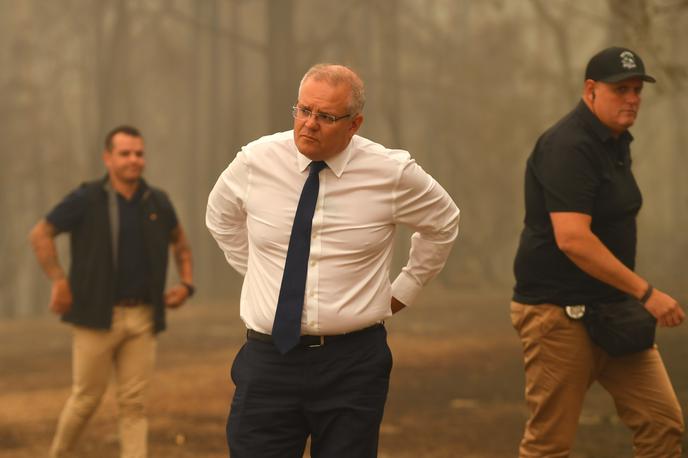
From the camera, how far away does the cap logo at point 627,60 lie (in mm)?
5391

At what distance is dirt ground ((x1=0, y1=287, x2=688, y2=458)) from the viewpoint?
352 inches

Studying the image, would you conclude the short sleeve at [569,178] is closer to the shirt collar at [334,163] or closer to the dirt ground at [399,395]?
the shirt collar at [334,163]

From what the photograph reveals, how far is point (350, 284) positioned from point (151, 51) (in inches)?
1409

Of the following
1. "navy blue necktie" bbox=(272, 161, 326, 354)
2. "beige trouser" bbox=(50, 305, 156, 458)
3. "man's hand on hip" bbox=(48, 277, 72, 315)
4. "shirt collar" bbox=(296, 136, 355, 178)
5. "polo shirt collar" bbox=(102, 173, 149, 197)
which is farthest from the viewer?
"polo shirt collar" bbox=(102, 173, 149, 197)

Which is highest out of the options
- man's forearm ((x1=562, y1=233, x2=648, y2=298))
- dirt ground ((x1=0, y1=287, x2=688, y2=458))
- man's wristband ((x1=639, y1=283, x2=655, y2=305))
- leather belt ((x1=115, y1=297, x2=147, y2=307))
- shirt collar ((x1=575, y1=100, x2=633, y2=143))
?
shirt collar ((x1=575, y1=100, x2=633, y2=143))

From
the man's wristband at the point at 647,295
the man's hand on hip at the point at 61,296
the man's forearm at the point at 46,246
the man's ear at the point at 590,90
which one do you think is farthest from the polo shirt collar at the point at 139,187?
the man's wristband at the point at 647,295

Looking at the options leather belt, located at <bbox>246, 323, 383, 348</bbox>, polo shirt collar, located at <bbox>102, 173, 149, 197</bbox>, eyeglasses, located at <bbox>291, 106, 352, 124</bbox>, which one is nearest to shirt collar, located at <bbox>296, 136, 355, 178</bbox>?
eyeglasses, located at <bbox>291, 106, 352, 124</bbox>

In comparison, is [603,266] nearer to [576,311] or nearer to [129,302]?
[576,311]

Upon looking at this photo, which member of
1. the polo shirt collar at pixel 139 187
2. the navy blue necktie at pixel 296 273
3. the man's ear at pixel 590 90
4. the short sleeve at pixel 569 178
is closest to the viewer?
the navy blue necktie at pixel 296 273

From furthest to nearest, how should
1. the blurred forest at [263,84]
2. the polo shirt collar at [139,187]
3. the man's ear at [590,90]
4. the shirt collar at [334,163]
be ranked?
the blurred forest at [263,84] → the polo shirt collar at [139,187] → the man's ear at [590,90] → the shirt collar at [334,163]

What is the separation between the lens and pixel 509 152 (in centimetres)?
3694

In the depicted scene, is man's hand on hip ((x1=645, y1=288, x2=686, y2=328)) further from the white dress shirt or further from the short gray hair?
the short gray hair

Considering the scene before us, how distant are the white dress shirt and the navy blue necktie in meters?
0.03

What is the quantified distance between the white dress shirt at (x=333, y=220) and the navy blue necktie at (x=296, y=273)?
0.10ft
